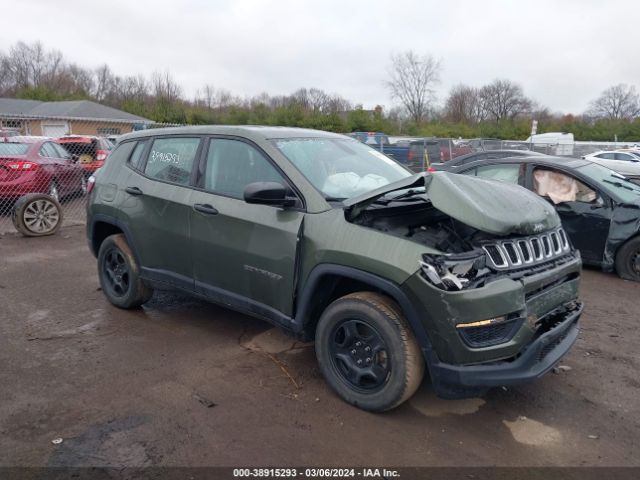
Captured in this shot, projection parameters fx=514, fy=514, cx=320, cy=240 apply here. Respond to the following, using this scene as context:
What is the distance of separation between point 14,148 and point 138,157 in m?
7.56

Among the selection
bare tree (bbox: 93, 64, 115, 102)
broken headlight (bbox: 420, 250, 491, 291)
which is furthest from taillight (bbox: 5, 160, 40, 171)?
bare tree (bbox: 93, 64, 115, 102)

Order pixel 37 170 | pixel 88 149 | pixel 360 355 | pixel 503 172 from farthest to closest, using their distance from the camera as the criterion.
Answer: pixel 88 149, pixel 37 170, pixel 503 172, pixel 360 355

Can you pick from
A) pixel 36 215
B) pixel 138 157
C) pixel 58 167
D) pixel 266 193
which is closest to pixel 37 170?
pixel 58 167

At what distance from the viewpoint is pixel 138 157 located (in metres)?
4.90

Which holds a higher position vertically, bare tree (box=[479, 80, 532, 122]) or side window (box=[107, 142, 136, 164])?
bare tree (box=[479, 80, 532, 122])

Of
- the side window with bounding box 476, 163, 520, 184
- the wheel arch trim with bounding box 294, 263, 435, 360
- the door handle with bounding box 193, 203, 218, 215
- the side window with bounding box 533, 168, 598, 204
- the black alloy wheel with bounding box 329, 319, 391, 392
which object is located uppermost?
the side window with bounding box 476, 163, 520, 184

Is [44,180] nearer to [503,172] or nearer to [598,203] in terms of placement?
[503,172]

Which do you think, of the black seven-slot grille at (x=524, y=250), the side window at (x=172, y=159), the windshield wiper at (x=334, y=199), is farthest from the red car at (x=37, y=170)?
the black seven-slot grille at (x=524, y=250)

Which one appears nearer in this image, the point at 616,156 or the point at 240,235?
the point at 240,235

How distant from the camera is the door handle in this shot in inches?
158

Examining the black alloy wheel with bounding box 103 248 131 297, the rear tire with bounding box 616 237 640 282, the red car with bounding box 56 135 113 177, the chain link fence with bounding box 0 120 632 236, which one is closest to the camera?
the black alloy wheel with bounding box 103 248 131 297

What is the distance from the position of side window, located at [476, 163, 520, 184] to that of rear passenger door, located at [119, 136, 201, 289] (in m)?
4.50

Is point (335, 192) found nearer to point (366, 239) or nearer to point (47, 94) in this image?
point (366, 239)

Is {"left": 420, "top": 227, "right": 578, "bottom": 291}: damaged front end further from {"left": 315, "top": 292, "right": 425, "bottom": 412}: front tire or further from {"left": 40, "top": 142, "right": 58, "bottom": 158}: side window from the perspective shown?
{"left": 40, "top": 142, "right": 58, "bottom": 158}: side window
